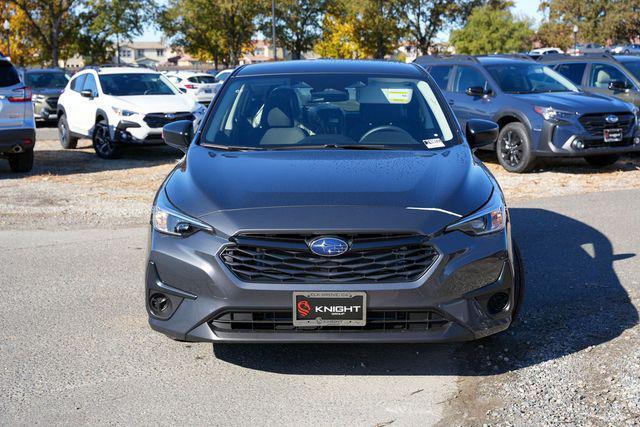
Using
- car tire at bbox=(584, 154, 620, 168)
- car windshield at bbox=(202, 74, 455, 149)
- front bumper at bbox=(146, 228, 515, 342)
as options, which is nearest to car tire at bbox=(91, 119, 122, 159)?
car tire at bbox=(584, 154, 620, 168)

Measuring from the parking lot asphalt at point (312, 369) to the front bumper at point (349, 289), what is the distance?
12.5 inches

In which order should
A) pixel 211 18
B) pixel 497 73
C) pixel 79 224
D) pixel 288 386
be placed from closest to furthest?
pixel 288 386, pixel 79 224, pixel 497 73, pixel 211 18

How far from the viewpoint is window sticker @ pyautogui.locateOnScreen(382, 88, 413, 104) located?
5605 mm

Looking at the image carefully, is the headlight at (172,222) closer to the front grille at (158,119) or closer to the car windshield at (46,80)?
the front grille at (158,119)

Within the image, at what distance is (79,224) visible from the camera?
28.9ft

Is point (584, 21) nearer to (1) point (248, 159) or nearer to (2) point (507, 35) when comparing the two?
(2) point (507, 35)

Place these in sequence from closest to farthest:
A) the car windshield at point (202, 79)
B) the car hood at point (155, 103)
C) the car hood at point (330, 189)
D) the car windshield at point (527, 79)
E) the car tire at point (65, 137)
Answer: the car hood at point (330, 189) < the car windshield at point (527, 79) < the car hood at point (155, 103) < the car tire at point (65, 137) < the car windshield at point (202, 79)

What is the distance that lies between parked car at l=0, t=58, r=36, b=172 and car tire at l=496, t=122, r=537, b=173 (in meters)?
7.09

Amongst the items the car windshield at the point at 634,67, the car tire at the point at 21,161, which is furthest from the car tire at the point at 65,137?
the car windshield at the point at 634,67

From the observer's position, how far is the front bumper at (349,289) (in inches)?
154

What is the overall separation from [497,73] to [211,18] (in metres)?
41.9

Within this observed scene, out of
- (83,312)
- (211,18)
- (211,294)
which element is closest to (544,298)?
(211,294)

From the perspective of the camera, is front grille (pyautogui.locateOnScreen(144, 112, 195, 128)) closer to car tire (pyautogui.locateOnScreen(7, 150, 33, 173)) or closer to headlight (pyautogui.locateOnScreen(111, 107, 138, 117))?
headlight (pyautogui.locateOnScreen(111, 107, 138, 117))

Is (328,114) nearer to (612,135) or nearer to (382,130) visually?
(382,130)
